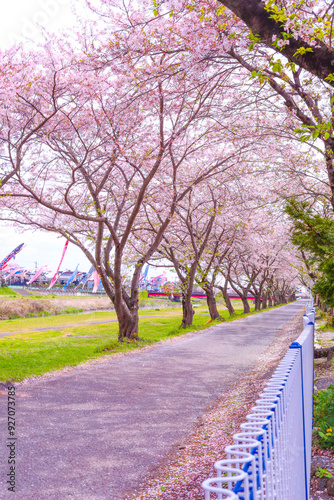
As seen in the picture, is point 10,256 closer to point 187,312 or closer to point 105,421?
point 187,312

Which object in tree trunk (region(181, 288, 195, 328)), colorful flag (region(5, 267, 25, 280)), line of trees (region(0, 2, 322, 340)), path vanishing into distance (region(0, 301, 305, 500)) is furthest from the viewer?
colorful flag (region(5, 267, 25, 280))

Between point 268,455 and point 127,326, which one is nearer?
point 268,455

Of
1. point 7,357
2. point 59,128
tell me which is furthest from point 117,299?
point 59,128

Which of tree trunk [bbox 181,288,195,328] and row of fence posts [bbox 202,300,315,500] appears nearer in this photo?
row of fence posts [bbox 202,300,315,500]

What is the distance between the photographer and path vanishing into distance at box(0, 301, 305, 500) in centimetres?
411

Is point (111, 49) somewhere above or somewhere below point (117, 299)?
above

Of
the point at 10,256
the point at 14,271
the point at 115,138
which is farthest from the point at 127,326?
the point at 14,271

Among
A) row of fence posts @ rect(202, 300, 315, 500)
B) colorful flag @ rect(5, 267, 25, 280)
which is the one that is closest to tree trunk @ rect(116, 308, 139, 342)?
row of fence posts @ rect(202, 300, 315, 500)

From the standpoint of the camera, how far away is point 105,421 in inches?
236

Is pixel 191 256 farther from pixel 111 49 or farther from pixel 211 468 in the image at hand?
pixel 211 468

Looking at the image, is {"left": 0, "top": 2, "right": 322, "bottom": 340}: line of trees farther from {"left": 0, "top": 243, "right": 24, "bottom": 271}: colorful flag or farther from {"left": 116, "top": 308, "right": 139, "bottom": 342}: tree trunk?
{"left": 0, "top": 243, "right": 24, "bottom": 271}: colorful flag

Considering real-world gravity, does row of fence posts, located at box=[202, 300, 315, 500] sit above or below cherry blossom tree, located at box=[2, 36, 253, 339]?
below

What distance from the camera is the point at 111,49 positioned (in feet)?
25.7

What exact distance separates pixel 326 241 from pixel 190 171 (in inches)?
417
